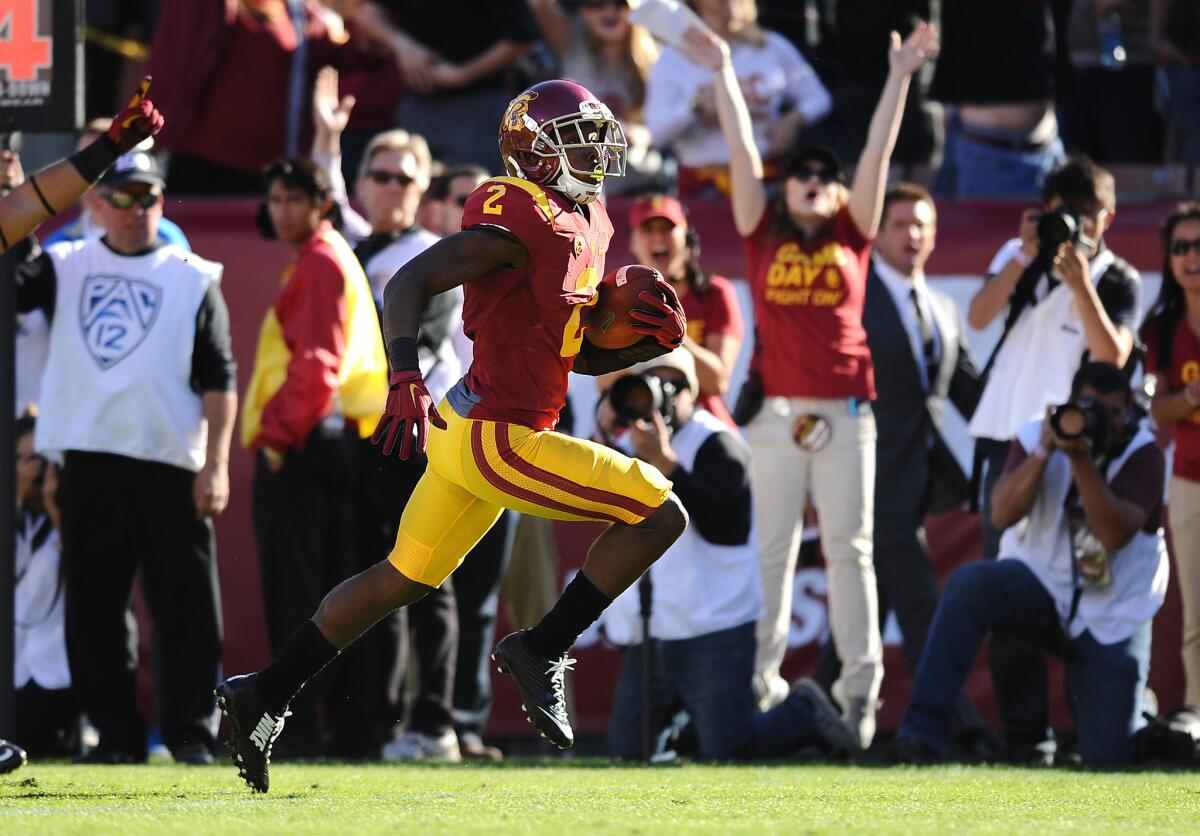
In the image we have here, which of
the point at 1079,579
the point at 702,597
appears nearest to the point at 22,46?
the point at 702,597

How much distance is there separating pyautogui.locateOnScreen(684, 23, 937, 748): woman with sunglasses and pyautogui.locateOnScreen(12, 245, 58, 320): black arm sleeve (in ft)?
8.90

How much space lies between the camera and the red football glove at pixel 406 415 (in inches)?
197

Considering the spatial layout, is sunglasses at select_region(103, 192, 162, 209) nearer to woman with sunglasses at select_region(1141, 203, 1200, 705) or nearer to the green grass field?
the green grass field

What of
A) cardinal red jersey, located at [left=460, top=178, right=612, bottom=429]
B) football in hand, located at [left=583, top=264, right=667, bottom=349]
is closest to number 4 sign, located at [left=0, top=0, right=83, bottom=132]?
cardinal red jersey, located at [left=460, top=178, right=612, bottom=429]

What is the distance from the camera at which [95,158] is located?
616 centimetres

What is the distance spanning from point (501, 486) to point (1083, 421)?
2.55 m

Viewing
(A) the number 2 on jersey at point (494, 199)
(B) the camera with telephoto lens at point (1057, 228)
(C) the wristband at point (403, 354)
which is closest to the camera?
(C) the wristband at point (403, 354)

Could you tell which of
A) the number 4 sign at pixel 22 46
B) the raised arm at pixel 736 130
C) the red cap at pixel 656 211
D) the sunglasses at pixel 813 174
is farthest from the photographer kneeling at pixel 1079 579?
the number 4 sign at pixel 22 46

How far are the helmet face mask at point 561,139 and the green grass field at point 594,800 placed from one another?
1728 mm

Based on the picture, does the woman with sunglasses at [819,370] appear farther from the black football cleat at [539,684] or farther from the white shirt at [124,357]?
the black football cleat at [539,684]

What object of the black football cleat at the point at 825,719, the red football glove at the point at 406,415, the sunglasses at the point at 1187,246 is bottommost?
the black football cleat at the point at 825,719

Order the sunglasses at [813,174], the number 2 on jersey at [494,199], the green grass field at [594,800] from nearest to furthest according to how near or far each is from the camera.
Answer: the green grass field at [594,800], the number 2 on jersey at [494,199], the sunglasses at [813,174]

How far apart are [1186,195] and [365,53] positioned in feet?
13.5

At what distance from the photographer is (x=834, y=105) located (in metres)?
10.1
